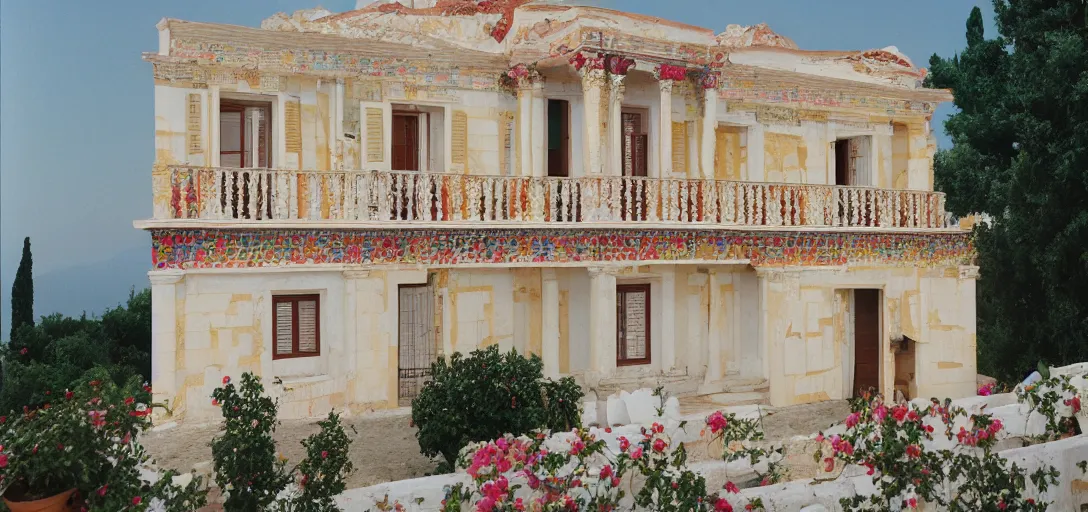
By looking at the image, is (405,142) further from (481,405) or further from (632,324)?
(481,405)

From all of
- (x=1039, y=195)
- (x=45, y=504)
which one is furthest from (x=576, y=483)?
(x=1039, y=195)

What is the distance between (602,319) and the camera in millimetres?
14289

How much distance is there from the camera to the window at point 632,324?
51.8 feet

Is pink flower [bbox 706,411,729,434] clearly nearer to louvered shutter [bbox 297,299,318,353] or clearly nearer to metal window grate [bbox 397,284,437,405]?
metal window grate [bbox 397,284,437,405]

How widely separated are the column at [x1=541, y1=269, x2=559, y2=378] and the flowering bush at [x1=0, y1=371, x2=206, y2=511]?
29.6 ft

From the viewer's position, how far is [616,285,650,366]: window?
15773 millimetres

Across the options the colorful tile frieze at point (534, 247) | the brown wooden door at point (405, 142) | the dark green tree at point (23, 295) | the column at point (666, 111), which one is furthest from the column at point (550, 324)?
the dark green tree at point (23, 295)

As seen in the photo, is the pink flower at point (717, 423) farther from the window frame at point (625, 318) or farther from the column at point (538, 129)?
the window frame at point (625, 318)

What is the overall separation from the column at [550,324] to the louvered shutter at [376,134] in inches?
134

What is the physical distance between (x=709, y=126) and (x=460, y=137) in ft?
14.5

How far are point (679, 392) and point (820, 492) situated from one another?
885 centimetres

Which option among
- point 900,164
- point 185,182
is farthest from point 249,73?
point 900,164

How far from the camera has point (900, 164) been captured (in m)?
17.8

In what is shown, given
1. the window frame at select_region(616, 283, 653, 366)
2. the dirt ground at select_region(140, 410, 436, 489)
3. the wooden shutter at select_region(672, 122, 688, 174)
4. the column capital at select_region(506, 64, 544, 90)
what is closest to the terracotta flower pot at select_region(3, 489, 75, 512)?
the dirt ground at select_region(140, 410, 436, 489)
